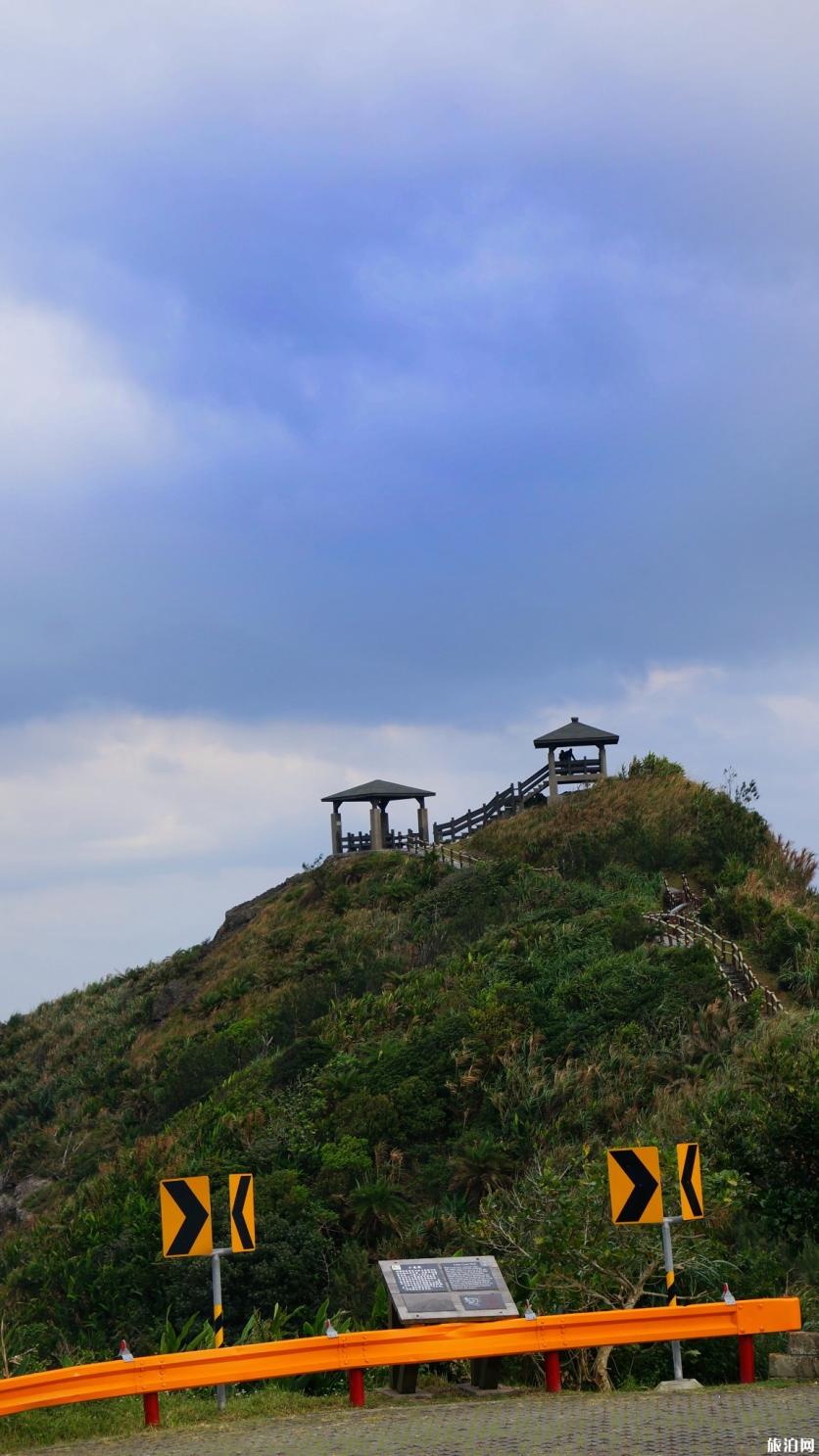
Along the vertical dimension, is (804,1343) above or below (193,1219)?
below

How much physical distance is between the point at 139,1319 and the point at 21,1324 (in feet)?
8.40

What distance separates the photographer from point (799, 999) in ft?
92.9

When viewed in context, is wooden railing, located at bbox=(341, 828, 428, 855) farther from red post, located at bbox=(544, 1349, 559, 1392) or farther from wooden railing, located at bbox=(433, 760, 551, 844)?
red post, located at bbox=(544, 1349, 559, 1392)

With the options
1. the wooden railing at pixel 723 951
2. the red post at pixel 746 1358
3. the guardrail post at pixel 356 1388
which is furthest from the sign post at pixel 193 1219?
the wooden railing at pixel 723 951

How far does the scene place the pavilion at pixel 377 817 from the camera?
49.0 m

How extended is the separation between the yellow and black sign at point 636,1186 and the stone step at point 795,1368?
4.56 ft

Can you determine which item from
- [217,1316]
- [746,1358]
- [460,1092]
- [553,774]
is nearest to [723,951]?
[460,1092]

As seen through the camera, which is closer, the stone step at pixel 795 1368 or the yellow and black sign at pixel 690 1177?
the stone step at pixel 795 1368

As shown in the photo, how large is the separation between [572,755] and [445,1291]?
36438mm

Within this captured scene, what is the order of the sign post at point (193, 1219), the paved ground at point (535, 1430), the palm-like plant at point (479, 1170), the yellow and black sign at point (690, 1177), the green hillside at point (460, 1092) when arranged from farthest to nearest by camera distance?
the palm-like plant at point (479, 1170) < the green hillside at point (460, 1092) < the yellow and black sign at point (690, 1177) < the sign post at point (193, 1219) < the paved ground at point (535, 1430)

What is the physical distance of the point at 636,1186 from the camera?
12.1m

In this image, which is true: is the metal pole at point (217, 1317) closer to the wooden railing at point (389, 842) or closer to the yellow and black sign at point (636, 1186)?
the yellow and black sign at point (636, 1186)

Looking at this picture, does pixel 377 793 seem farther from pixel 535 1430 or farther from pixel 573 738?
pixel 535 1430

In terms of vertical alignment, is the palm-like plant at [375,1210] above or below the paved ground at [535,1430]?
below
